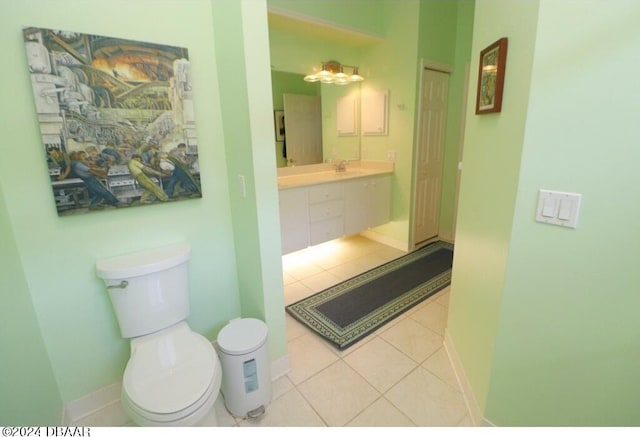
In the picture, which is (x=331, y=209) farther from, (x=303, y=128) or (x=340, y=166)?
(x=303, y=128)

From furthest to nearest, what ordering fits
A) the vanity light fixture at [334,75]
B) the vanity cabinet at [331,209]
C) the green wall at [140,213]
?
the vanity light fixture at [334,75], the vanity cabinet at [331,209], the green wall at [140,213]

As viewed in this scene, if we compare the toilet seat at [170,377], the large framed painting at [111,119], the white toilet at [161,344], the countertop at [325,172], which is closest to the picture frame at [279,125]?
the countertop at [325,172]

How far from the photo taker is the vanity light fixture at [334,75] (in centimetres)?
303

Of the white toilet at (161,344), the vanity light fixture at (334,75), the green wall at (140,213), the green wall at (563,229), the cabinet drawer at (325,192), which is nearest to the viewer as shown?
the green wall at (563,229)

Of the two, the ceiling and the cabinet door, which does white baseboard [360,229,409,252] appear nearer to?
the cabinet door

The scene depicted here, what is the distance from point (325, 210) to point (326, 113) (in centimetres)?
122

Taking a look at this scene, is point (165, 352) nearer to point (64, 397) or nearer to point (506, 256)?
point (64, 397)

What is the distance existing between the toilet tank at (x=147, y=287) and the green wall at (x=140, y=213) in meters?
0.12

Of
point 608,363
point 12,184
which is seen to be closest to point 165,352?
point 12,184

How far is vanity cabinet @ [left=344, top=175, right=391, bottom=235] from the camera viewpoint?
3.14m

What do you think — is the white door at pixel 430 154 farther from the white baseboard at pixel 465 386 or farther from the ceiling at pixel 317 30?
the white baseboard at pixel 465 386

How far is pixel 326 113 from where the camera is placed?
343 centimetres

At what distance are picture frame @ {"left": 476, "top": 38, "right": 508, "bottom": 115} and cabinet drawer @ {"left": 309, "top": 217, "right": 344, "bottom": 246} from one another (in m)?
1.78

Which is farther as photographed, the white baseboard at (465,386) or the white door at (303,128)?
the white door at (303,128)
